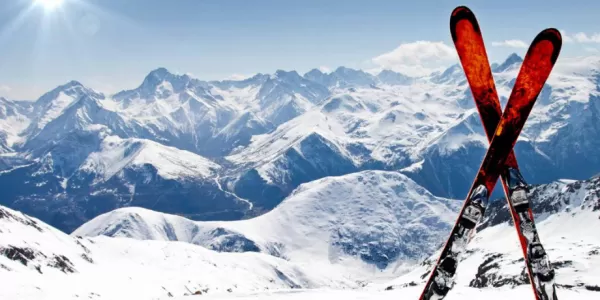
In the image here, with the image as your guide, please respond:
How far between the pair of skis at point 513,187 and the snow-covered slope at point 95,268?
234 feet

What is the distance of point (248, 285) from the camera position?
170750 mm

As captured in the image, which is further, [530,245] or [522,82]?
[522,82]

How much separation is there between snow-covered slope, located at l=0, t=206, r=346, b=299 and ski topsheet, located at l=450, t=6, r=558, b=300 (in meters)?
71.7

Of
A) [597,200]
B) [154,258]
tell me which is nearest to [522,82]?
[597,200]

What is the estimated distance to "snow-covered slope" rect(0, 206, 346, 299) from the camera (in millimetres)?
82625

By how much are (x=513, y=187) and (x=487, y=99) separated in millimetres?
3129

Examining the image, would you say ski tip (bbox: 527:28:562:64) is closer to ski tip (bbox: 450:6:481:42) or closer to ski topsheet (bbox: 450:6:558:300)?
ski topsheet (bbox: 450:6:558:300)

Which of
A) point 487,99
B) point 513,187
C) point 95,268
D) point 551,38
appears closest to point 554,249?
point 487,99

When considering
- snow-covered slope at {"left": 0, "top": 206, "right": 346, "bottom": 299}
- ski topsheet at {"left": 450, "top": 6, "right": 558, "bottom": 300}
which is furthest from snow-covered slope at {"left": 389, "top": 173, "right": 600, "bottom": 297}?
snow-covered slope at {"left": 0, "top": 206, "right": 346, "bottom": 299}

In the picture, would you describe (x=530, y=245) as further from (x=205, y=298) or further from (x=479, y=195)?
(x=205, y=298)

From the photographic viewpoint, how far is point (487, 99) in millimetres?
14852

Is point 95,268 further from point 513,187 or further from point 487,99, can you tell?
point 513,187

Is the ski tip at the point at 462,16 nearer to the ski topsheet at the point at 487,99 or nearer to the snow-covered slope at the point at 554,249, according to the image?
the ski topsheet at the point at 487,99

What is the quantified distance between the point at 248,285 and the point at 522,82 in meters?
167
